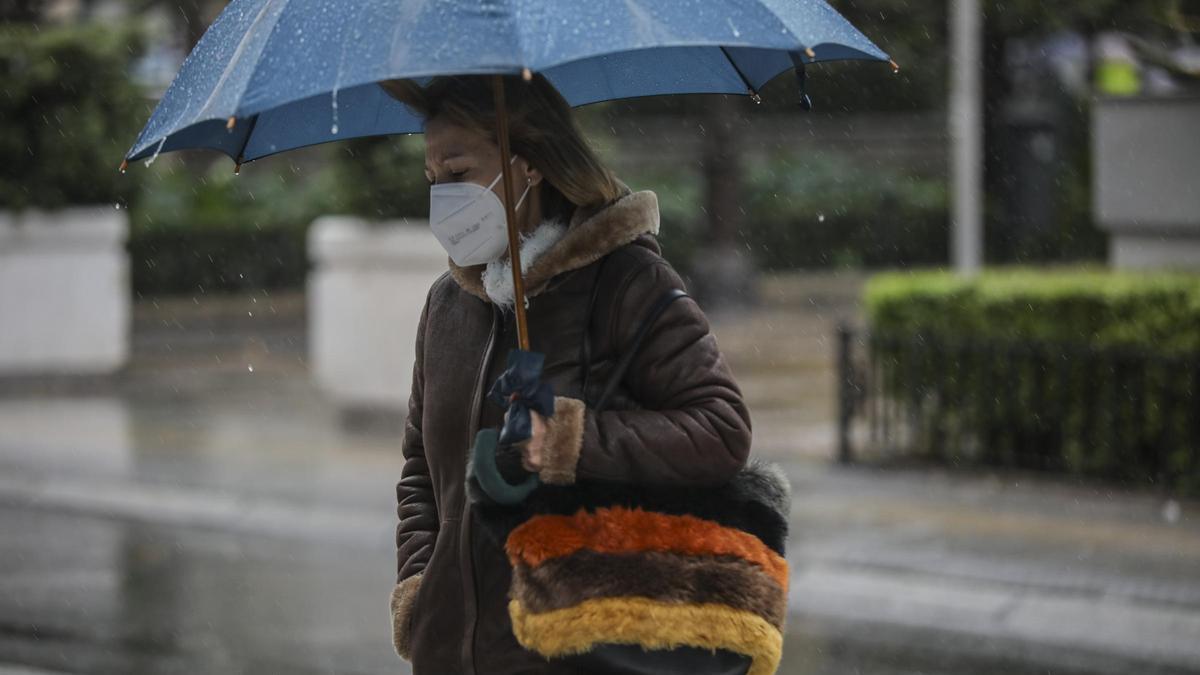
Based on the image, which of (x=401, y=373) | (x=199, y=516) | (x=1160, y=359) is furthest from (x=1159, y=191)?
Result: (x=199, y=516)

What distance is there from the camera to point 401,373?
40.7ft

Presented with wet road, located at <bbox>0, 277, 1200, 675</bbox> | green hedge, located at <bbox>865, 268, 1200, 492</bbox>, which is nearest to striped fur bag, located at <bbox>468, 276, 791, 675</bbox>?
wet road, located at <bbox>0, 277, 1200, 675</bbox>

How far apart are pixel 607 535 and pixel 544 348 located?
0.35 meters

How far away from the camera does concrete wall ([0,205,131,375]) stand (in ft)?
48.1

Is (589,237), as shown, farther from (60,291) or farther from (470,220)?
(60,291)

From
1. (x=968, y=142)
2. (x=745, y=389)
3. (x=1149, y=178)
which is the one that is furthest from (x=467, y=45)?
(x=745, y=389)

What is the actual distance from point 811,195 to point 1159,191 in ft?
47.9

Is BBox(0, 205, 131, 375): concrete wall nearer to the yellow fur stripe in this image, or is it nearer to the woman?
the woman

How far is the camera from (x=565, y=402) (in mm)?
2812

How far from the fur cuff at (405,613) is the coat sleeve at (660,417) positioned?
0.59 meters

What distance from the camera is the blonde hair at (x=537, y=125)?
2992mm

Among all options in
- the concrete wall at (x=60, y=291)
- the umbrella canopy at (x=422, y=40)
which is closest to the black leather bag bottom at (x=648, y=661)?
the umbrella canopy at (x=422, y=40)

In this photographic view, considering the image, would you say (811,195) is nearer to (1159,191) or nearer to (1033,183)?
(1033,183)

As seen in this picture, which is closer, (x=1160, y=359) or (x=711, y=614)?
(x=711, y=614)
